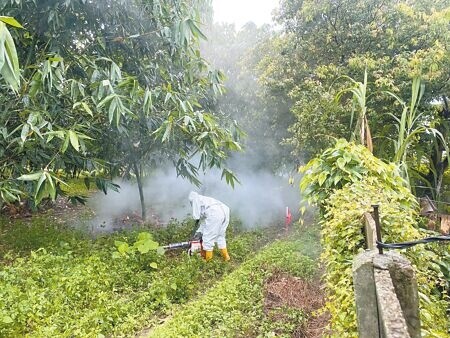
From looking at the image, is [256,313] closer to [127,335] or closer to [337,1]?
[127,335]

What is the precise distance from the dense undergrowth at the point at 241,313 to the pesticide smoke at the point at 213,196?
12.2ft

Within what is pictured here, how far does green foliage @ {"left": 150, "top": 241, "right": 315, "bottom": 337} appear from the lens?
3.31 metres

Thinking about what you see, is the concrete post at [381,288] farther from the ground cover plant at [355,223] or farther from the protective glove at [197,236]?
the protective glove at [197,236]

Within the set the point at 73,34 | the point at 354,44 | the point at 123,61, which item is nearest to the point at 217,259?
the point at 123,61

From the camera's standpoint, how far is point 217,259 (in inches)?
223

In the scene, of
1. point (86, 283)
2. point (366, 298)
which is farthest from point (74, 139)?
point (366, 298)

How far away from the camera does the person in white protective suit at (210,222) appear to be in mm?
5750

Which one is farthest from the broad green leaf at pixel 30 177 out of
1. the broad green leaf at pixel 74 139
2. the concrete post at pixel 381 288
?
the concrete post at pixel 381 288

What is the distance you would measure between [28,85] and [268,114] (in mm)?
5416

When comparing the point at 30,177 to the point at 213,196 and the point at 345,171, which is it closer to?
the point at 345,171

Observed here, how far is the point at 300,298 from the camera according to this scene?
152 inches

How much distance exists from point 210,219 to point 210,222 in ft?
0.15

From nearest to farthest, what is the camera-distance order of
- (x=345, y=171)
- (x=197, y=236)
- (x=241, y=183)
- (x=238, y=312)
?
(x=345, y=171), (x=238, y=312), (x=197, y=236), (x=241, y=183)

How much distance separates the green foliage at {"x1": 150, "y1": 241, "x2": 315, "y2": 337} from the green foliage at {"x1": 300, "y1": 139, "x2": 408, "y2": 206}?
1.34 metres
